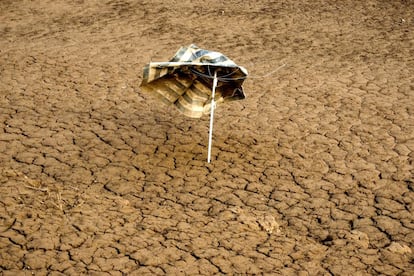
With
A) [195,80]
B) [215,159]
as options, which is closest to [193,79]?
[195,80]

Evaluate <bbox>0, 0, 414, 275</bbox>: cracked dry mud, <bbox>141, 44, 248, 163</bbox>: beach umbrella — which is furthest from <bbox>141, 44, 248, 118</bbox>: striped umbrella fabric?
<bbox>0, 0, 414, 275</bbox>: cracked dry mud

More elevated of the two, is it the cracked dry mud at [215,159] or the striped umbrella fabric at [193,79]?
the striped umbrella fabric at [193,79]

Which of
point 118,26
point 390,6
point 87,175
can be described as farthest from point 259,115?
point 390,6

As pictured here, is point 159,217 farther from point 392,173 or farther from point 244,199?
point 392,173

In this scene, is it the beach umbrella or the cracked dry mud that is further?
the beach umbrella

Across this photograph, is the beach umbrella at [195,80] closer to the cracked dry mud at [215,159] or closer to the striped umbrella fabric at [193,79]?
the striped umbrella fabric at [193,79]

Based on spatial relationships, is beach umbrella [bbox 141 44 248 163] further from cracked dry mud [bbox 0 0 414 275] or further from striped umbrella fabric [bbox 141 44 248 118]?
cracked dry mud [bbox 0 0 414 275]

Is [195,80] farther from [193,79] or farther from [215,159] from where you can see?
[215,159]

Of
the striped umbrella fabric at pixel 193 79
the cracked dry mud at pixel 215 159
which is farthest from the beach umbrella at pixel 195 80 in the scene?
the cracked dry mud at pixel 215 159
